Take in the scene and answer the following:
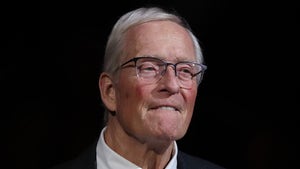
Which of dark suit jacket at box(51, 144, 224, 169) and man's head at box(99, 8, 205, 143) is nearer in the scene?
man's head at box(99, 8, 205, 143)

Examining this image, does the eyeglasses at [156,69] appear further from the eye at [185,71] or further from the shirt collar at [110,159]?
the shirt collar at [110,159]

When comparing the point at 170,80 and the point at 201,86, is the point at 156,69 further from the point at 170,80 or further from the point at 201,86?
the point at 201,86

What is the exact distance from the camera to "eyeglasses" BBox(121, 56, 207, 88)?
190 cm

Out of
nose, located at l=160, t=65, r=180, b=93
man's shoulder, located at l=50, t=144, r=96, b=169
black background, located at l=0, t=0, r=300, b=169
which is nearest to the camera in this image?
nose, located at l=160, t=65, r=180, b=93

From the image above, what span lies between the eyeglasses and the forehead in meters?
0.02

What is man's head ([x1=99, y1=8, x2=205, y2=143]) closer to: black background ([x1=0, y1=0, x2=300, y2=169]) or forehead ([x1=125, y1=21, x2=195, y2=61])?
forehead ([x1=125, y1=21, x2=195, y2=61])

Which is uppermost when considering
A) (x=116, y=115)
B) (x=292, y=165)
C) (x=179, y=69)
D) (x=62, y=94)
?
(x=179, y=69)

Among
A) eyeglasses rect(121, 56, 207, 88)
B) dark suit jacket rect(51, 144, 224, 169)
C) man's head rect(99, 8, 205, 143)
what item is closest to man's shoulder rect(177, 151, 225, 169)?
dark suit jacket rect(51, 144, 224, 169)

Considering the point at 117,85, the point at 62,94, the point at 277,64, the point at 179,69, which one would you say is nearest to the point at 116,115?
the point at 117,85

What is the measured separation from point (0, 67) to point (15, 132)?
279 mm

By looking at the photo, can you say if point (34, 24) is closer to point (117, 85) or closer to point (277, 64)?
point (117, 85)

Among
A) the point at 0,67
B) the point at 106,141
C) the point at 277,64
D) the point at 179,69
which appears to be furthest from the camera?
the point at 277,64

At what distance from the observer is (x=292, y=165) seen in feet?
9.12

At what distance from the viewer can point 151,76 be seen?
191cm
